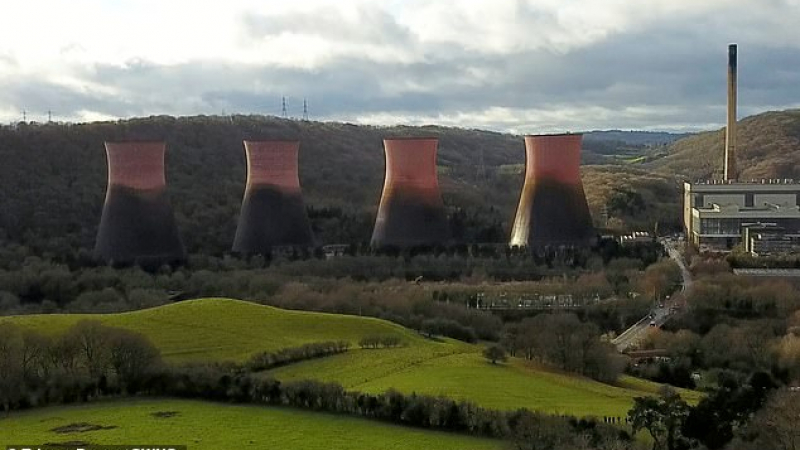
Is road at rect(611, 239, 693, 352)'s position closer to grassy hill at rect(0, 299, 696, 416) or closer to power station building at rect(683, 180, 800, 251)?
grassy hill at rect(0, 299, 696, 416)

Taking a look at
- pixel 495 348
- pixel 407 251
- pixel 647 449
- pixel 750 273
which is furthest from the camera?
pixel 407 251

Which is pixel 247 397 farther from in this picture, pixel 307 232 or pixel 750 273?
pixel 750 273

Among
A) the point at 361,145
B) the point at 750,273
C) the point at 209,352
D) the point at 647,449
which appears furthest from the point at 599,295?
the point at 361,145

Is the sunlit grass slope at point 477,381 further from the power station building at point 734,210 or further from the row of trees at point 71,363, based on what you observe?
Result: the power station building at point 734,210

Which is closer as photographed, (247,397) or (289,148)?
(247,397)

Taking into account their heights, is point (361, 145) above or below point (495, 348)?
above
